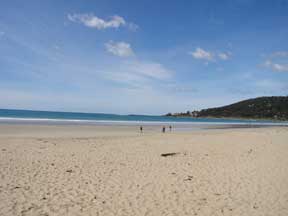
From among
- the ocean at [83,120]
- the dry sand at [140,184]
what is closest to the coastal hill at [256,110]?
the ocean at [83,120]

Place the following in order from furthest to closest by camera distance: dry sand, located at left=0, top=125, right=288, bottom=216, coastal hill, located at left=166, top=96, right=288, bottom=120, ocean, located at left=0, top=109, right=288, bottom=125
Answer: coastal hill, located at left=166, top=96, right=288, bottom=120, ocean, located at left=0, top=109, right=288, bottom=125, dry sand, located at left=0, top=125, right=288, bottom=216

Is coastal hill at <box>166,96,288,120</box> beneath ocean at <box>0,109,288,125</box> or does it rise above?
above

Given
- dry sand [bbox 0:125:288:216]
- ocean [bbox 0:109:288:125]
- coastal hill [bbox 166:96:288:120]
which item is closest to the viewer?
dry sand [bbox 0:125:288:216]

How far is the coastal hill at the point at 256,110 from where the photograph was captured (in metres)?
111

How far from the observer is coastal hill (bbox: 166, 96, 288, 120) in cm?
11059

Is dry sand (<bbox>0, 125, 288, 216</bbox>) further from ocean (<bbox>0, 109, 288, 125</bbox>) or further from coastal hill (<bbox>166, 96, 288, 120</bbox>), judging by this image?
coastal hill (<bbox>166, 96, 288, 120</bbox>)

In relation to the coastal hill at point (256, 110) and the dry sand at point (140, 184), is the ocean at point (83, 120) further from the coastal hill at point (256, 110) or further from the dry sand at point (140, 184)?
the dry sand at point (140, 184)

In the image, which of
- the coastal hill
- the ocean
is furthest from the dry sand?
the coastal hill

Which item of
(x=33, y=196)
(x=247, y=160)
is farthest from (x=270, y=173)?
(x=33, y=196)

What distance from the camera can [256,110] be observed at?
11762cm

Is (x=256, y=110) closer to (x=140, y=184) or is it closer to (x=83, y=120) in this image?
(x=83, y=120)

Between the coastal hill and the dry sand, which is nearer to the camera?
the dry sand

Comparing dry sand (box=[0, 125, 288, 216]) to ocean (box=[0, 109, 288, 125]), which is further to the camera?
ocean (box=[0, 109, 288, 125])

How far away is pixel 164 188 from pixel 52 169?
155 inches
